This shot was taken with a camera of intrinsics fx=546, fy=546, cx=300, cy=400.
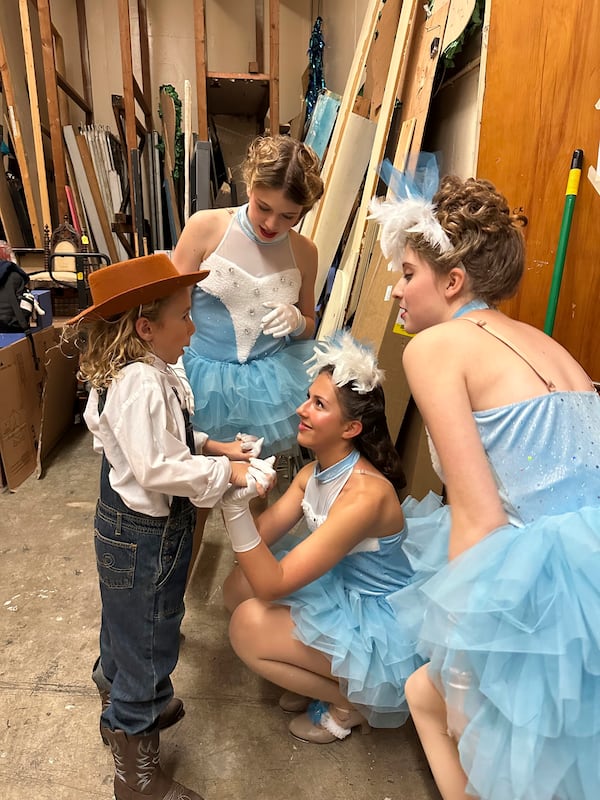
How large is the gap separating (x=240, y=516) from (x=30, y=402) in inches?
92.8

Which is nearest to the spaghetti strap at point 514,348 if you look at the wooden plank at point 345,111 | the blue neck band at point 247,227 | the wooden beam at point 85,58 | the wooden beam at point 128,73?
the blue neck band at point 247,227

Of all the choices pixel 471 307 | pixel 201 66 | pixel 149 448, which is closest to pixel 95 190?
pixel 201 66

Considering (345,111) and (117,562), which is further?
(345,111)

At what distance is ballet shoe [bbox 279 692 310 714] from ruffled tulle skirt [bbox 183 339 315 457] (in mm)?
744

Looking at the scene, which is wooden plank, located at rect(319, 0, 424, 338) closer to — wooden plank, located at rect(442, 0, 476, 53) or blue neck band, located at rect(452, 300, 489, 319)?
wooden plank, located at rect(442, 0, 476, 53)

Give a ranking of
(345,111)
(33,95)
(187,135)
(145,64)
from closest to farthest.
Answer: (345,111)
(187,135)
(33,95)
(145,64)

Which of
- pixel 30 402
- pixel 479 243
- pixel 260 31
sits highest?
pixel 260 31

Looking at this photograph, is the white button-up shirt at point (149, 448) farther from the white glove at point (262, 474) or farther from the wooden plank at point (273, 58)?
the wooden plank at point (273, 58)

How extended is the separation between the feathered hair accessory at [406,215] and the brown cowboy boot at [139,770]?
1.23m

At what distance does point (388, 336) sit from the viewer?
218 cm

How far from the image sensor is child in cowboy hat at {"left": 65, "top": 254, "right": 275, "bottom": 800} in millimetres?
1098

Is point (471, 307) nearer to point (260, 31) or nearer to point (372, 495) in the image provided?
point (372, 495)

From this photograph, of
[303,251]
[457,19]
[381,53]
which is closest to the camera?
[303,251]

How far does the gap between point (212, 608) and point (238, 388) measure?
861 millimetres
